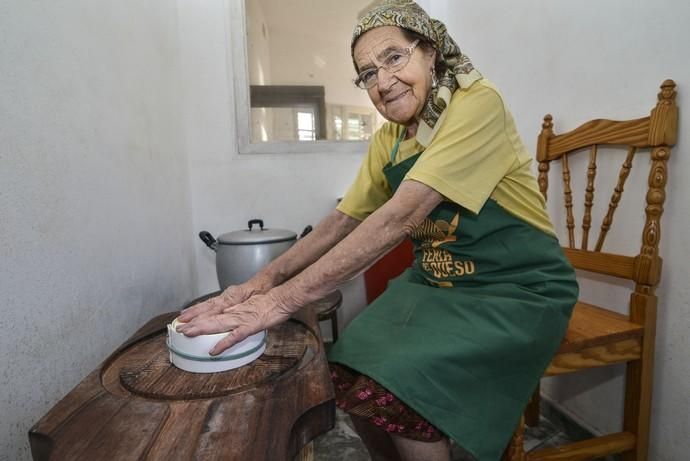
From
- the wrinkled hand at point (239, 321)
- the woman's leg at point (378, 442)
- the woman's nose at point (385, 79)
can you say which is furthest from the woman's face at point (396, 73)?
the woman's leg at point (378, 442)

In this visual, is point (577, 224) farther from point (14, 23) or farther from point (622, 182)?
point (14, 23)

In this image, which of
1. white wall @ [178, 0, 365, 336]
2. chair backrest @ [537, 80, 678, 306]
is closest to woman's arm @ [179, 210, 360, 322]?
chair backrest @ [537, 80, 678, 306]

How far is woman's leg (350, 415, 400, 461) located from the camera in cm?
90

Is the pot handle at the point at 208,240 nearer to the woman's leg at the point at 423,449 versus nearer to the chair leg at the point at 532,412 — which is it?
the woman's leg at the point at 423,449

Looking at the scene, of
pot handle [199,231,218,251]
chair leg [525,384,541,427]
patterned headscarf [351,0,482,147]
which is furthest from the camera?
pot handle [199,231,218,251]

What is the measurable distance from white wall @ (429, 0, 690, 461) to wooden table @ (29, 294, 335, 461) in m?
0.98

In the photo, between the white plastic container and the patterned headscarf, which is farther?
the patterned headscarf

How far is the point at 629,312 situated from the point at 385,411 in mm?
838

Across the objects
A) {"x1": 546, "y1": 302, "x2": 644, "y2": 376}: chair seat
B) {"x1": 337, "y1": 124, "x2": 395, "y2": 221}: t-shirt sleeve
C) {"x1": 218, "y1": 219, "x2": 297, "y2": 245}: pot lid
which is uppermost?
{"x1": 337, "y1": 124, "x2": 395, "y2": 221}: t-shirt sleeve

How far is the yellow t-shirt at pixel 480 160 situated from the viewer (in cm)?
72

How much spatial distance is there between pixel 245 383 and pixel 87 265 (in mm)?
577

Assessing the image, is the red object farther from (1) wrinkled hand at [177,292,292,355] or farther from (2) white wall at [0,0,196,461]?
(1) wrinkled hand at [177,292,292,355]

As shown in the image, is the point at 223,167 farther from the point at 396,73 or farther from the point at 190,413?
the point at 190,413

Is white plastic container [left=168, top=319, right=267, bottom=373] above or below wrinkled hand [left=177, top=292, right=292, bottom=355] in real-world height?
below
